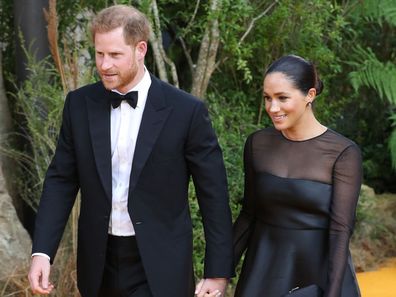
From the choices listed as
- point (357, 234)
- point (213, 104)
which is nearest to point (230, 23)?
point (213, 104)

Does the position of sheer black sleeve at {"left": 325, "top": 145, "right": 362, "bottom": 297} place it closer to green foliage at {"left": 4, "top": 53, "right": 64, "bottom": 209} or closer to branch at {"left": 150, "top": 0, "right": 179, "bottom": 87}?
green foliage at {"left": 4, "top": 53, "right": 64, "bottom": 209}

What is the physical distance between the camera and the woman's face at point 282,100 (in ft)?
12.2

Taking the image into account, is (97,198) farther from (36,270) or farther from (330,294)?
(330,294)

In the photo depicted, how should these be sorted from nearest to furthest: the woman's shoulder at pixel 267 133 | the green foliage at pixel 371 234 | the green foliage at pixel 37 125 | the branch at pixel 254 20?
the woman's shoulder at pixel 267 133, the green foliage at pixel 37 125, the branch at pixel 254 20, the green foliage at pixel 371 234

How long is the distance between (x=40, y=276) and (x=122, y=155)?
1.95ft

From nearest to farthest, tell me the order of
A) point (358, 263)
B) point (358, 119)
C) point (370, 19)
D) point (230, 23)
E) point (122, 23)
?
point (122, 23), point (230, 23), point (358, 263), point (370, 19), point (358, 119)

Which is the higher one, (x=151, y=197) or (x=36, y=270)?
(x=151, y=197)

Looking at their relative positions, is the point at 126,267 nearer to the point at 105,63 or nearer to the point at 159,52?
the point at 105,63

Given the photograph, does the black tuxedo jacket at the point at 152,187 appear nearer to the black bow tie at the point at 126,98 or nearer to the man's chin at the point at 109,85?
the black bow tie at the point at 126,98

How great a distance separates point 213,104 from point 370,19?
251cm

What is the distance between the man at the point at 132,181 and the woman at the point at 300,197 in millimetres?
170

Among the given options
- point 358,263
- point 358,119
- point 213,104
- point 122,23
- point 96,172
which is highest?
point 122,23

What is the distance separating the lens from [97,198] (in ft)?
12.2

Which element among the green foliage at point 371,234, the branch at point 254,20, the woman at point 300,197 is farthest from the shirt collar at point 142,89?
the green foliage at point 371,234
